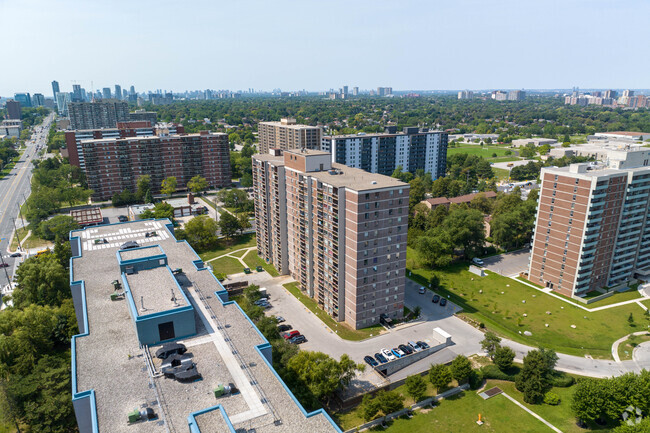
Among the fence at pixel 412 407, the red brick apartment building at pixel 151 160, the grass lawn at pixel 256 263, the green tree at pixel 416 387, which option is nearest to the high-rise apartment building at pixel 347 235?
the grass lawn at pixel 256 263

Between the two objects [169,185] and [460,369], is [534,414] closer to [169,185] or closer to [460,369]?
[460,369]

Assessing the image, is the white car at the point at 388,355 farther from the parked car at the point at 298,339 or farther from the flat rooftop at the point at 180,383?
the flat rooftop at the point at 180,383

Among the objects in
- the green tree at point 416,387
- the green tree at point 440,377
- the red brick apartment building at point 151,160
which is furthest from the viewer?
the red brick apartment building at point 151,160

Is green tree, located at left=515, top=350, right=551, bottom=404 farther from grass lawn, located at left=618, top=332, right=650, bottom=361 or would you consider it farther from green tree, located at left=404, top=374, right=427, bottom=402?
grass lawn, located at left=618, top=332, right=650, bottom=361

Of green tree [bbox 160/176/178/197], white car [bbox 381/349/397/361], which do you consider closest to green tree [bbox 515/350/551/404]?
white car [bbox 381/349/397/361]

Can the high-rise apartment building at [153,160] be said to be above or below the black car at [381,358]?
above

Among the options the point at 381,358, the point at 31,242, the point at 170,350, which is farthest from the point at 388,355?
the point at 31,242

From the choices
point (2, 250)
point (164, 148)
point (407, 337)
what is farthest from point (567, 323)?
point (164, 148)
